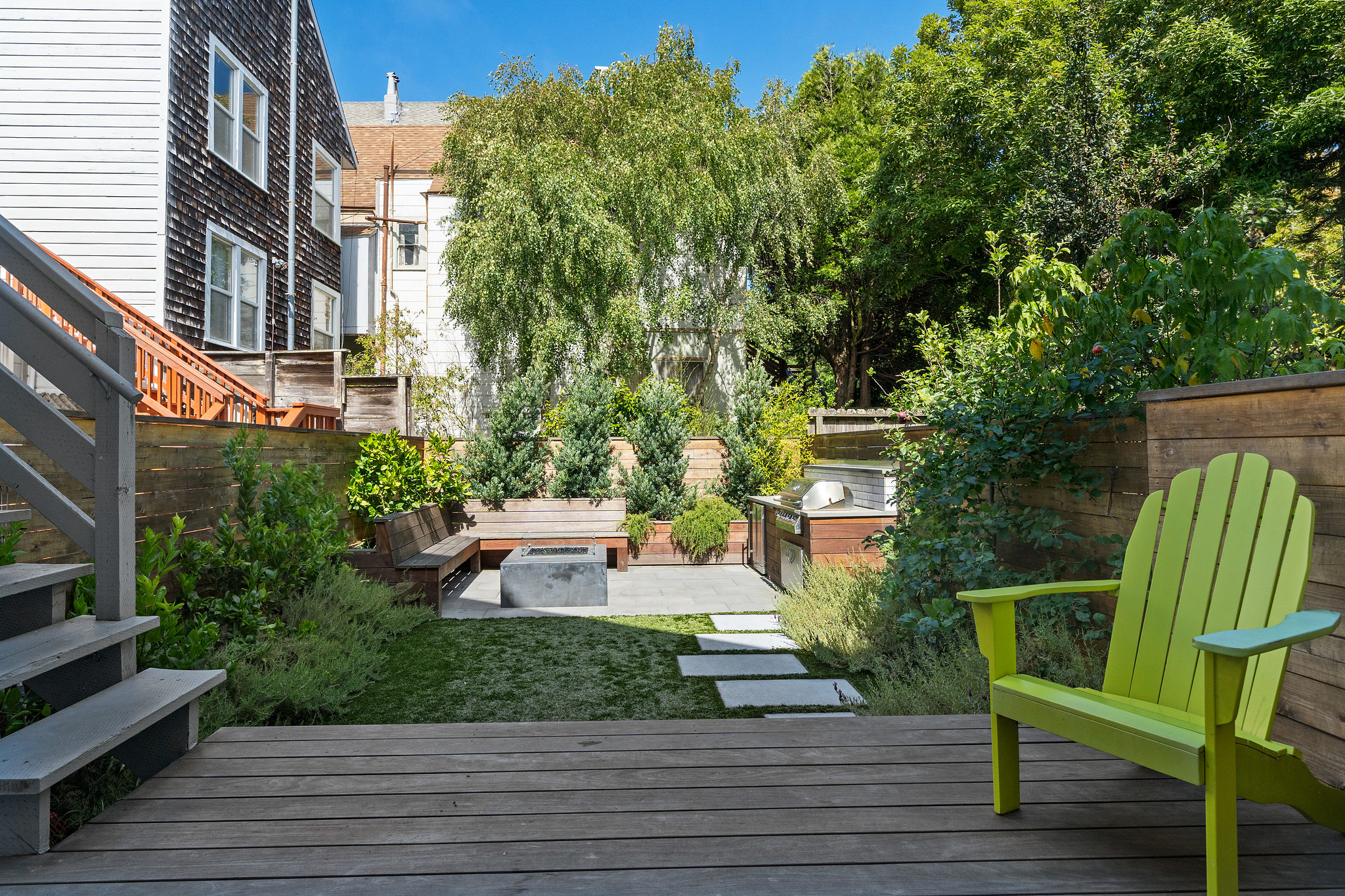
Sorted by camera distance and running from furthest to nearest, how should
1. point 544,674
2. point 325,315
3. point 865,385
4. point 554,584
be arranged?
point 865,385
point 325,315
point 554,584
point 544,674

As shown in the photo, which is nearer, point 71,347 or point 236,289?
point 71,347

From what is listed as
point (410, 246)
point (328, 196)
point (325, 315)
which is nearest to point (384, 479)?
point (325, 315)

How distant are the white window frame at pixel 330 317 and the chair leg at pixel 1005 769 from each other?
41.9ft

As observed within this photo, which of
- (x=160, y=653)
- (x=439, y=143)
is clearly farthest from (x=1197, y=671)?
(x=439, y=143)

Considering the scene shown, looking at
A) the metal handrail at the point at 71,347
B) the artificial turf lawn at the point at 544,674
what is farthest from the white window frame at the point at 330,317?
the metal handrail at the point at 71,347

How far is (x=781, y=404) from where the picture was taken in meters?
10.6

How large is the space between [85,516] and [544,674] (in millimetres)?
2698

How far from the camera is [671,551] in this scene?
9.40m

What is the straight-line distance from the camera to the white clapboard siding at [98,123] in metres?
8.86

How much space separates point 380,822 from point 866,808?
1.27 metres

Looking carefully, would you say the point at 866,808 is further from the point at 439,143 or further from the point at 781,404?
the point at 439,143

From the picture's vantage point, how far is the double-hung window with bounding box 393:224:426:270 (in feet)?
53.8

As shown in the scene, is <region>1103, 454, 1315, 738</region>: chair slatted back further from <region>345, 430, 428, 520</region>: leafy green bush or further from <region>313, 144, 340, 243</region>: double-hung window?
Result: <region>313, 144, 340, 243</region>: double-hung window

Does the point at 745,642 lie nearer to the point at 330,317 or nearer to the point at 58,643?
the point at 58,643
